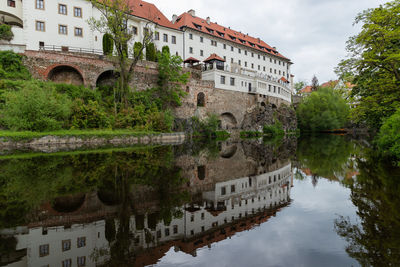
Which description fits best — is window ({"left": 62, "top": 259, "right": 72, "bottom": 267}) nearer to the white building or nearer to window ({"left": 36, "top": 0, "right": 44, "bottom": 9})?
the white building

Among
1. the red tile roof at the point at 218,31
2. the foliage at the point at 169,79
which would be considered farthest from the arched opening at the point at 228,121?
the red tile roof at the point at 218,31

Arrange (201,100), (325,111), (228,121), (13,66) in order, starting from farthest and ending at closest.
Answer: (325,111), (228,121), (201,100), (13,66)

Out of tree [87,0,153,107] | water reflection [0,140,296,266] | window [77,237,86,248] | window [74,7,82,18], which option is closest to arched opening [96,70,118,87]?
tree [87,0,153,107]

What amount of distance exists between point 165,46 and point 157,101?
11.4 m

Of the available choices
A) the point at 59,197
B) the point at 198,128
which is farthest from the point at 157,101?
the point at 59,197

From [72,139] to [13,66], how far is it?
1084 cm

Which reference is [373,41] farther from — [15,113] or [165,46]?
[165,46]

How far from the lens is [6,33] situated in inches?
1059

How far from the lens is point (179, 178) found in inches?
383

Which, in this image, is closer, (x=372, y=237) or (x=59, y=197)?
(x=372, y=237)

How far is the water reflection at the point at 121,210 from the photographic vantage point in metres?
4.16

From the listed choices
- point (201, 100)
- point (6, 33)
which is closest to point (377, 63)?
point (201, 100)

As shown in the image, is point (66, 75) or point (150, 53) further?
point (150, 53)

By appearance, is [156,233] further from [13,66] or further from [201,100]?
[201,100]
